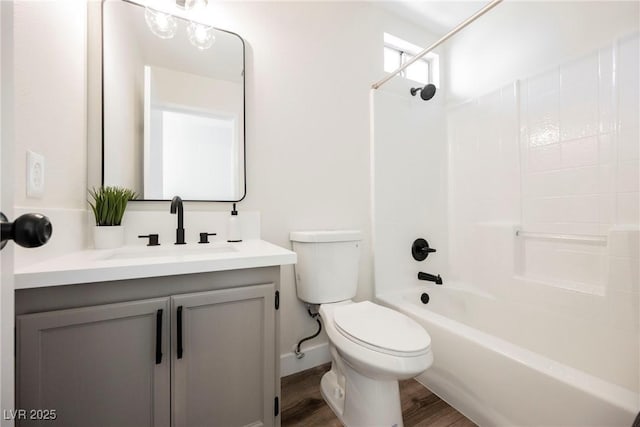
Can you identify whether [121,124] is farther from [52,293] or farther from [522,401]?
[522,401]

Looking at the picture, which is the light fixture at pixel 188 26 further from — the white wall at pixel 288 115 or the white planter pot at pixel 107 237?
the white planter pot at pixel 107 237

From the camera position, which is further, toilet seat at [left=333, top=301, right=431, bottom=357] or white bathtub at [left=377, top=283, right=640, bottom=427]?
toilet seat at [left=333, top=301, right=431, bottom=357]

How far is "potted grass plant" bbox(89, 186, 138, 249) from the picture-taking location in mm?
1044

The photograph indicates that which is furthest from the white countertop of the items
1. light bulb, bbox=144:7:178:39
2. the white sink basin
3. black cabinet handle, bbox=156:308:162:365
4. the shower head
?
the shower head

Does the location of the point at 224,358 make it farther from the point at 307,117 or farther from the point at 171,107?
the point at 307,117

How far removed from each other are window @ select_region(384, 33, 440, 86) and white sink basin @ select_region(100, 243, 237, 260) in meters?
1.79

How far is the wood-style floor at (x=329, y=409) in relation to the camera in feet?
3.88

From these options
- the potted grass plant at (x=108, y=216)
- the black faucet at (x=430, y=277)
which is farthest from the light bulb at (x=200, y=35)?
the black faucet at (x=430, y=277)

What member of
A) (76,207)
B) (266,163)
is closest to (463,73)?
(266,163)

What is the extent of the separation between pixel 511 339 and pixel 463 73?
1910 mm

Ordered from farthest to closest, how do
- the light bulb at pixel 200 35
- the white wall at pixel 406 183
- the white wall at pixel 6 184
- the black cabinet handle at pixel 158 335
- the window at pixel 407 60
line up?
the window at pixel 407 60, the white wall at pixel 406 183, the light bulb at pixel 200 35, the black cabinet handle at pixel 158 335, the white wall at pixel 6 184

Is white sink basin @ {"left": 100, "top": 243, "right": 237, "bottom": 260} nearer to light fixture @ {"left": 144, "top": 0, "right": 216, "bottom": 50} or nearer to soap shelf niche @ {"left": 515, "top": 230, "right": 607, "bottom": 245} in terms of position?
light fixture @ {"left": 144, "top": 0, "right": 216, "bottom": 50}

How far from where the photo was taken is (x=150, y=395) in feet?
2.55

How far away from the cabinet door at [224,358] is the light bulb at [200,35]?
125 cm
